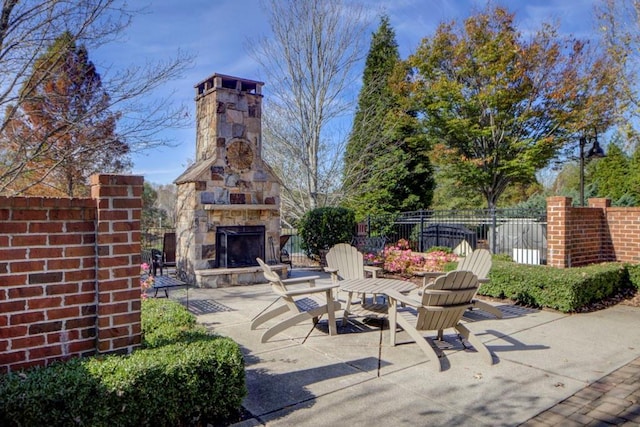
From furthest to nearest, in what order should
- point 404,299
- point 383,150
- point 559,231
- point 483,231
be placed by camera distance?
point 383,150, point 483,231, point 559,231, point 404,299

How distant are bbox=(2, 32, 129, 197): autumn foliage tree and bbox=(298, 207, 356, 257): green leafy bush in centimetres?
434

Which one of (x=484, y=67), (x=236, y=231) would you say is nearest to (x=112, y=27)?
(x=236, y=231)

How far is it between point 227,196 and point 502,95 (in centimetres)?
991

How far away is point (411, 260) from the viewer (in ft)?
27.6

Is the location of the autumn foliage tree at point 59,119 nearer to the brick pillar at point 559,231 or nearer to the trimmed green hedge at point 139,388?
the trimmed green hedge at point 139,388

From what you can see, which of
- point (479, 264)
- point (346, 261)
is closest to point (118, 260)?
point (346, 261)

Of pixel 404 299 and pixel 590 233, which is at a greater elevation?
pixel 590 233

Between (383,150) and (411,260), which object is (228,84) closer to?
(411,260)

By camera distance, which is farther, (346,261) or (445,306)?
(346,261)

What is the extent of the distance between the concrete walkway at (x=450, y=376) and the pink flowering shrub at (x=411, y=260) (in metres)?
2.97

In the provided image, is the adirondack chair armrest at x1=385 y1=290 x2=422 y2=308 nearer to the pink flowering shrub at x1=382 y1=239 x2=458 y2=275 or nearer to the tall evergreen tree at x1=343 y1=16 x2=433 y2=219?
the pink flowering shrub at x1=382 y1=239 x2=458 y2=275

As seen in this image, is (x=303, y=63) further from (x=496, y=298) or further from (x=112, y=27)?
(x=496, y=298)

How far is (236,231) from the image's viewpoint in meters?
7.74

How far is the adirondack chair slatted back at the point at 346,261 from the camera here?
558 centimetres
